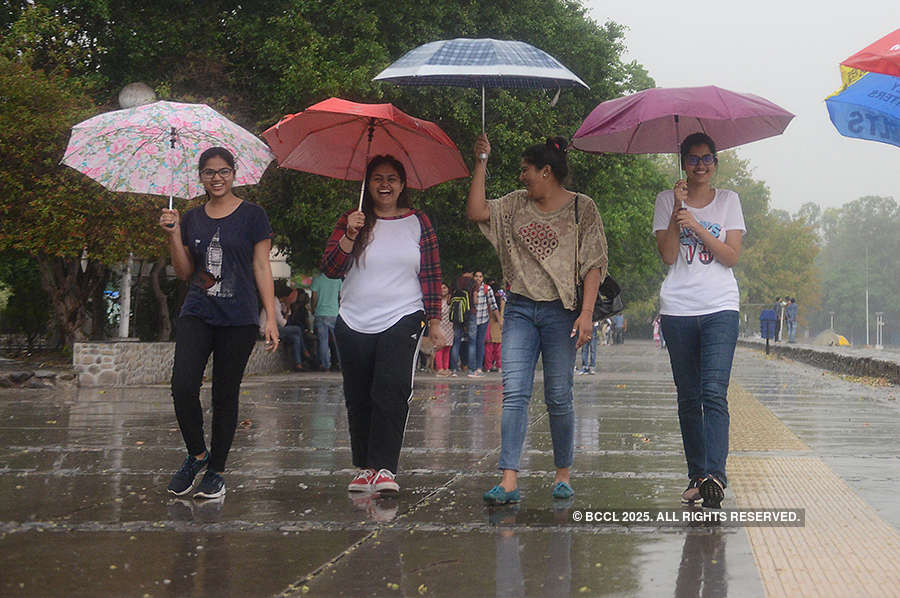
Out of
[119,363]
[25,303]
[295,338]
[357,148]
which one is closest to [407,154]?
[357,148]

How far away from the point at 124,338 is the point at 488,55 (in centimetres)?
1172

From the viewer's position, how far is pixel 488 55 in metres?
6.14

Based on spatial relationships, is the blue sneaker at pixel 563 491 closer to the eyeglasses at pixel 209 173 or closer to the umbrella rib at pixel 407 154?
the umbrella rib at pixel 407 154

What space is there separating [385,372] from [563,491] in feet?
3.84

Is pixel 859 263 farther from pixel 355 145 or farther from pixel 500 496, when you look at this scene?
pixel 500 496

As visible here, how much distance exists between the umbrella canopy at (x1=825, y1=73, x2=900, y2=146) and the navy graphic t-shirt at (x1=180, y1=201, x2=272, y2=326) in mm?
3178

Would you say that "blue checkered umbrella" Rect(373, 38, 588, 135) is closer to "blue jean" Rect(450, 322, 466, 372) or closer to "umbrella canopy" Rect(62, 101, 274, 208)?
"umbrella canopy" Rect(62, 101, 274, 208)

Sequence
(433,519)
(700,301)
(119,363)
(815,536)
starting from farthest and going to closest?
(119,363) → (700,301) → (433,519) → (815,536)

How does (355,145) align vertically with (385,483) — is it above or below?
above

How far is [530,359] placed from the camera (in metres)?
5.97

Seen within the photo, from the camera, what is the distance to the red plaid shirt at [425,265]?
20.5 ft

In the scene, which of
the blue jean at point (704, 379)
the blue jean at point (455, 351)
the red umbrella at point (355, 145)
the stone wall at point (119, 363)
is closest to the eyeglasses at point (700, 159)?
the blue jean at point (704, 379)

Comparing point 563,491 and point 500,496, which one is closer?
point 500,496

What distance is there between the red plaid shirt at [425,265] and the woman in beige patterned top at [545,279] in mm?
412
